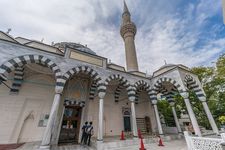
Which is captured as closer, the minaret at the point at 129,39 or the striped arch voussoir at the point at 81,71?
the striped arch voussoir at the point at 81,71

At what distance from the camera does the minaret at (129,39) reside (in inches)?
569

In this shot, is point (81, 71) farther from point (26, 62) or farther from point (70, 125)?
point (70, 125)

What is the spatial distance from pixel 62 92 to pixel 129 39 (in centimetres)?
1104

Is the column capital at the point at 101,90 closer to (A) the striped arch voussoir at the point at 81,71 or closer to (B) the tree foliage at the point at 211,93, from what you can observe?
(A) the striped arch voussoir at the point at 81,71

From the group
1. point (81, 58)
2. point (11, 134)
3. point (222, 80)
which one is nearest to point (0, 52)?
point (81, 58)

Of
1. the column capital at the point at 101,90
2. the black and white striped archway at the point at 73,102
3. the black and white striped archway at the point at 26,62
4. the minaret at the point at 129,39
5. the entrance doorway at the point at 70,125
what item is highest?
the minaret at the point at 129,39

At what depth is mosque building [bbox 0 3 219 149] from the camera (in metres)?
5.89

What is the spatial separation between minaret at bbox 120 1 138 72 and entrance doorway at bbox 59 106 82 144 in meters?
Result: 7.86

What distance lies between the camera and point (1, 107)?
645 centimetres

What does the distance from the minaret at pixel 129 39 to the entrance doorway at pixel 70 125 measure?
309 inches

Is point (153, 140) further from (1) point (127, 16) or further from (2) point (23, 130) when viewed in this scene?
(1) point (127, 16)

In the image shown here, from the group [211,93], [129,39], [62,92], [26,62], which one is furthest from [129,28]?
[26,62]

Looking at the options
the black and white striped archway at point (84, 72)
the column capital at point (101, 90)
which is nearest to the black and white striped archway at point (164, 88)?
the column capital at point (101, 90)

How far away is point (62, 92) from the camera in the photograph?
26.9 ft
